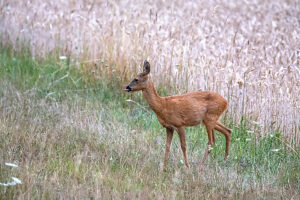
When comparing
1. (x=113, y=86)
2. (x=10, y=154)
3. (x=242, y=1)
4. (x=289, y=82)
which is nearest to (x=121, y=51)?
(x=113, y=86)

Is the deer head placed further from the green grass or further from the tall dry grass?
the tall dry grass

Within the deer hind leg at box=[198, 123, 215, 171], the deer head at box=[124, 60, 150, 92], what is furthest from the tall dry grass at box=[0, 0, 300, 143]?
the deer head at box=[124, 60, 150, 92]

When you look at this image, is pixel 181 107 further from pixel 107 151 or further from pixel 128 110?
pixel 128 110

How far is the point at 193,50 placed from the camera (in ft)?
30.9

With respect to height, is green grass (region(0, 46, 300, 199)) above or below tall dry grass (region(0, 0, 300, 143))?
below

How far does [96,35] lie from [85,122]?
119 inches

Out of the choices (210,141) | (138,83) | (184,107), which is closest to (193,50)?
(210,141)

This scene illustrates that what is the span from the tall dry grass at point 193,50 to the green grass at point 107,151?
39cm

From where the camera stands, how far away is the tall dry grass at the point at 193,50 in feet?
25.2

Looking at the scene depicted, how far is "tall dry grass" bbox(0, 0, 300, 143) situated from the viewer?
7.68 m

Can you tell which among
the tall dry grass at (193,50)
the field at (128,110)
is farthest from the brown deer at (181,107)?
the tall dry grass at (193,50)

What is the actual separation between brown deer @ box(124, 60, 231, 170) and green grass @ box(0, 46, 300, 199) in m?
0.47

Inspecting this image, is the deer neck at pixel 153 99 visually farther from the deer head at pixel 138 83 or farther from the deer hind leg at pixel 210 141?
the deer hind leg at pixel 210 141

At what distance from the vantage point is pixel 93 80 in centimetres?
945
